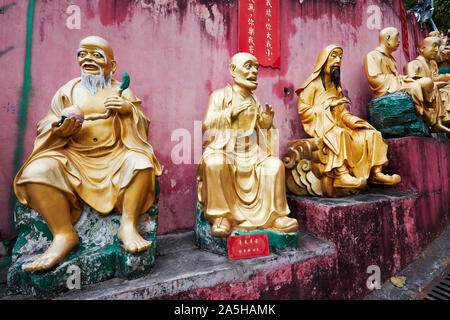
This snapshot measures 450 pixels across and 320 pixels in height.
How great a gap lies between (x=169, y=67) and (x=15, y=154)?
78.1 inches

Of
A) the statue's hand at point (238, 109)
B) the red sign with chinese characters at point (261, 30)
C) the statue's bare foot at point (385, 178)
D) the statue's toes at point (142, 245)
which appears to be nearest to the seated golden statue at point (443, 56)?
the red sign with chinese characters at point (261, 30)

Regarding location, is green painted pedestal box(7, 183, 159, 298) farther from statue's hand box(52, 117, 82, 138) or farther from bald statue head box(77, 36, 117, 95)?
bald statue head box(77, 36, 117, 95)

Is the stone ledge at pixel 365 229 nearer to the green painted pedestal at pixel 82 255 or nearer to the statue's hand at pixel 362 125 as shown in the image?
the statue's hand at pixel 362 125

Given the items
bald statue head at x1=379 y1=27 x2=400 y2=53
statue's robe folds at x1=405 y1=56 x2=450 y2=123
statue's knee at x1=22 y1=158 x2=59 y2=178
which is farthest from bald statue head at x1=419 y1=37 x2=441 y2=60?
statue's knee at x1=22 y1=158 x2=59 y2=178

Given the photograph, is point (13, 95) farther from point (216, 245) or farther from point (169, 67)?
point (216, 245)

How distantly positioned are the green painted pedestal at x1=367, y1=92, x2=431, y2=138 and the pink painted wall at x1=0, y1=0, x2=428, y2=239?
43.3 inches

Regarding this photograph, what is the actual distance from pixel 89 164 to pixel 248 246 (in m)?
1.47

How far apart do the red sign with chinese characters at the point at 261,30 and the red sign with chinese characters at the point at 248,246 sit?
271cm

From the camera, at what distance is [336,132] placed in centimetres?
272

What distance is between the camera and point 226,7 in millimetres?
3367

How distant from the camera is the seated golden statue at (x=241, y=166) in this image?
77.6 inches

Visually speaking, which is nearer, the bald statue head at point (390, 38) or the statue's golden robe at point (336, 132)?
the statue's golden robe at point (336, 132)
